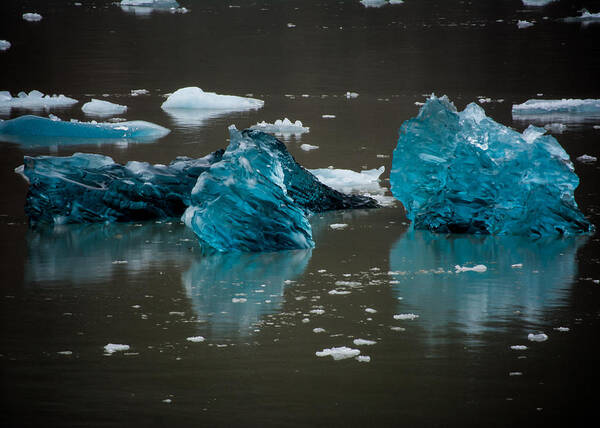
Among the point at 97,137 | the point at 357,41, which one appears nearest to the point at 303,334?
the point at 97,137

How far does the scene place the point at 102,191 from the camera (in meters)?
7.79

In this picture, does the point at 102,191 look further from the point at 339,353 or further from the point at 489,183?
the point at 339,353

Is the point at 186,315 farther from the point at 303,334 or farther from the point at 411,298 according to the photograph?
the point at 411,298

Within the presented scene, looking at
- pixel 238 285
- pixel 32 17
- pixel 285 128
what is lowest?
pixel 238 285

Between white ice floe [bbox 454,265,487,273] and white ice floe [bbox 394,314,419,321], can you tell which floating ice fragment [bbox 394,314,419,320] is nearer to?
white ice floe [bbox 394,314,419,321]

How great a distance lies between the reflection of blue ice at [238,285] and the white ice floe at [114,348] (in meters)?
0.45

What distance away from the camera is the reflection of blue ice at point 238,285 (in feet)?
17.9

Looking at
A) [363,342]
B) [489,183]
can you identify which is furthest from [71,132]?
[363,342]

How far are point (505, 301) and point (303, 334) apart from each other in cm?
121

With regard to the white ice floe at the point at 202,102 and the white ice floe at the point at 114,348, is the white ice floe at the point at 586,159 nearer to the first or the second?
the white ice floe at the point at 202,102

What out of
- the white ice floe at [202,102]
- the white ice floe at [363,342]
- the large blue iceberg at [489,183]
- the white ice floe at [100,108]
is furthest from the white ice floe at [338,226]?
the white ice floe at [100,108]

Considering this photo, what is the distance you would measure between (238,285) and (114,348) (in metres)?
1.22

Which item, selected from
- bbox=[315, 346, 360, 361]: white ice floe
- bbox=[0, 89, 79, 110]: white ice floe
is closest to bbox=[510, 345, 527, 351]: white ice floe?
bbox=[315, 346, 360, 361]: white ice floe

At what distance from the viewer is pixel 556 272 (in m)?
6.29
